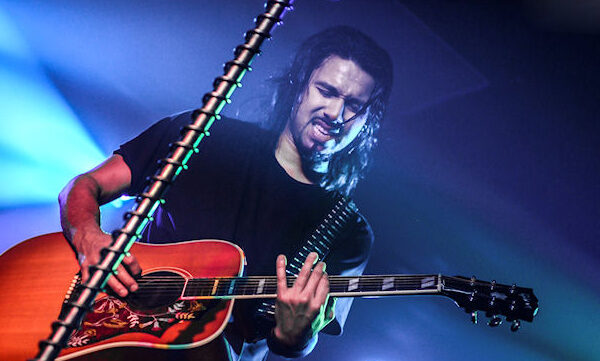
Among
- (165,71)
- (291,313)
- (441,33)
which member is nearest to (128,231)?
(291,313)

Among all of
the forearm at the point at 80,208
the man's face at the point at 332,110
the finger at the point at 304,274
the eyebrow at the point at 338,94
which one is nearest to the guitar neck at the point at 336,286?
the finger at the point at 304,274

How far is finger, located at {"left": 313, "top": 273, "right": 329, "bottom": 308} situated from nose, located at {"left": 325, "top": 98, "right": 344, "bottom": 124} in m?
1.22

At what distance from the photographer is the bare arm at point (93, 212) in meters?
1.78

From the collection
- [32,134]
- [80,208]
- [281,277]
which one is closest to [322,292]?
[281,277]

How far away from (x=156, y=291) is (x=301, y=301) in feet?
2.01

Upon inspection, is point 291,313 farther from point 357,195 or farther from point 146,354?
point 357,195

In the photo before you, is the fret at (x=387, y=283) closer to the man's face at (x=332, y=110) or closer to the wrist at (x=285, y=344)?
the wrist at (x=285, y=344)

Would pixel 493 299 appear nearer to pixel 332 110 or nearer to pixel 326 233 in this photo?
pixel 326 233

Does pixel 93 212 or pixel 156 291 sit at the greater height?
pixel 93 212

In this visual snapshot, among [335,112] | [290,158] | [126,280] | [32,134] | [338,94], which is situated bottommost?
[126,280]

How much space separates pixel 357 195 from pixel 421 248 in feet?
1.67

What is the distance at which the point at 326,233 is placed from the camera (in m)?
2.56

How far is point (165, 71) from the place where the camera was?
3.16 m

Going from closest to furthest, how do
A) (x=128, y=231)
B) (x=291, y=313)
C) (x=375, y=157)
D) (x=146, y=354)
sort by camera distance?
(x=128, y=231) < (x=146, y=354) < (x=291, y=313) < (x=375, y=157)
